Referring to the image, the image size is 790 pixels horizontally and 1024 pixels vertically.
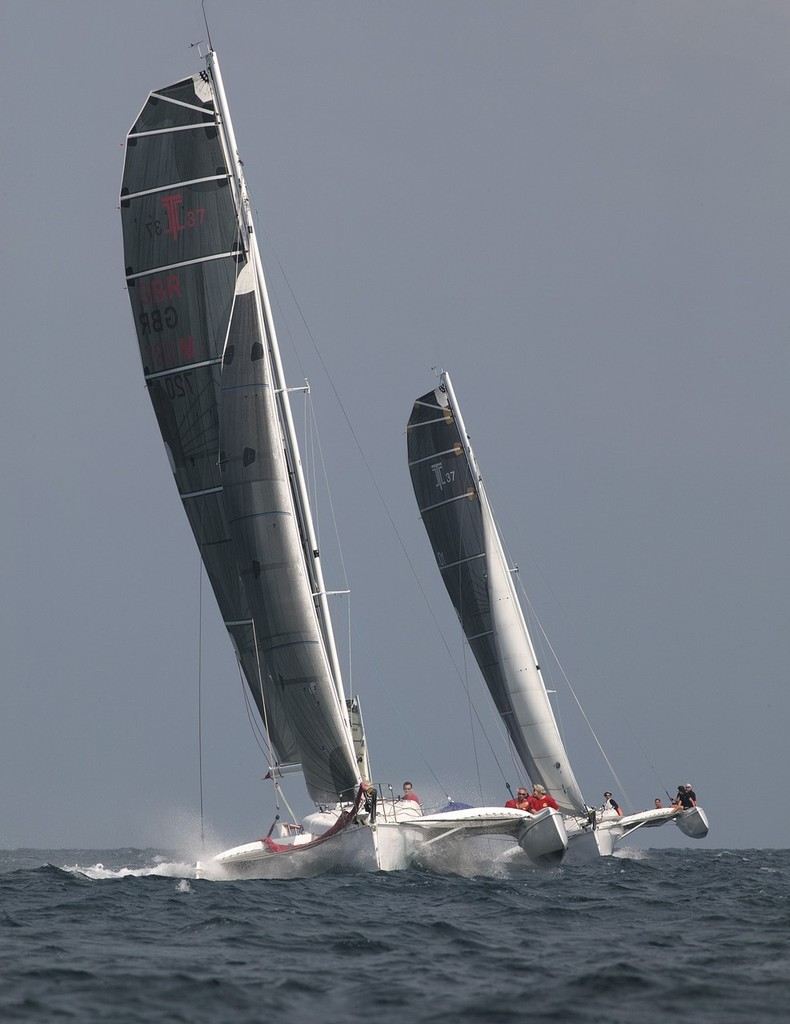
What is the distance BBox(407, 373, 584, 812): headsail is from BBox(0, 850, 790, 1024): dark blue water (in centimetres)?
1223

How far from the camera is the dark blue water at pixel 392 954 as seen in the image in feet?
33.6

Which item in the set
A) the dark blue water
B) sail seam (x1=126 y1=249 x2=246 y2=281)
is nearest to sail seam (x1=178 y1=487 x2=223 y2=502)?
sail seam (x1=126 y1=249 x2=246 y2=281)

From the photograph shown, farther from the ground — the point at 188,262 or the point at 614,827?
the point at 188,262

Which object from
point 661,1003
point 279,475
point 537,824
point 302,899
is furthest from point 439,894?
point 661,1003

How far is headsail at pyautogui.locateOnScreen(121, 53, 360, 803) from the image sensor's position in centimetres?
2480

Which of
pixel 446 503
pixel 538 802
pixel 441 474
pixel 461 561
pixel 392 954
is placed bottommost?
pixel 392 954

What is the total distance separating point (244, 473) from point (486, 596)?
1198cm

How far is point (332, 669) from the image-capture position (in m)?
25.7

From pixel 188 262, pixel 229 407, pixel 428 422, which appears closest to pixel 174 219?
pixel 188 262

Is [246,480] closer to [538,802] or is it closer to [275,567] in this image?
[275,567]

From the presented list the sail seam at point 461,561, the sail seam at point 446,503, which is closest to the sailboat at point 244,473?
the sail seam at point 461,561

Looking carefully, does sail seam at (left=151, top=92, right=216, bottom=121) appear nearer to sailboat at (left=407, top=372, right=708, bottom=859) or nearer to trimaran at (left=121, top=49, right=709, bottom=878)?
trimaran at (left=121, top=49, right=709, bottom=878)

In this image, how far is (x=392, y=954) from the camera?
13250 mm

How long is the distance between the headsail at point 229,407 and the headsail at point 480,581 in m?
9.56
